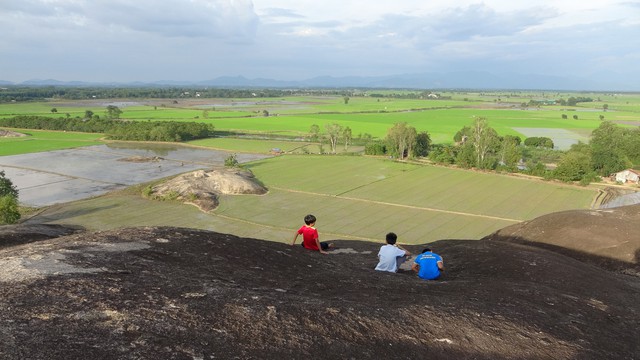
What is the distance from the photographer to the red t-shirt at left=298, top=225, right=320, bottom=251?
43.9ft

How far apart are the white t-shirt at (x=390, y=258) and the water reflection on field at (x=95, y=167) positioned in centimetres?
5250

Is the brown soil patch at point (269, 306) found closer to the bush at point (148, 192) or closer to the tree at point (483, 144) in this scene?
the bush at point (148, 192)

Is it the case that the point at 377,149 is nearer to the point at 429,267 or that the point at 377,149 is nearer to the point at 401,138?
the point at 401,138

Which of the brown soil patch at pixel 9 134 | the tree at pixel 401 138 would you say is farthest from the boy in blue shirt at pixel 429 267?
the brown soil patch at pixel 9 134

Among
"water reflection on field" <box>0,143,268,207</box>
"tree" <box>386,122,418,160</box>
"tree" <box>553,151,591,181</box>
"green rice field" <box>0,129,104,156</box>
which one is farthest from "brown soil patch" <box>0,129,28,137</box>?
"tree" <box>553,151,591,181</box>

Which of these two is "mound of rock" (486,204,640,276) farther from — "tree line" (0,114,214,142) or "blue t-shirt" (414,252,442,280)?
"tree line" (0,114,214,142)

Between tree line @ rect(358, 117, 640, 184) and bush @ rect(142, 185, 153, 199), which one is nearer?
bush @ rect(142, 185, 153, 199)

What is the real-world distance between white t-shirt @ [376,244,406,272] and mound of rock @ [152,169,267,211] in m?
39.0

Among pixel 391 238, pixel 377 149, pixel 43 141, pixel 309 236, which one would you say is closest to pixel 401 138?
pixel 377 149

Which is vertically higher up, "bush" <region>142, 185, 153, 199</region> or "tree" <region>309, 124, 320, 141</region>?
"tree" <region>309, 124, 320, 141</region>

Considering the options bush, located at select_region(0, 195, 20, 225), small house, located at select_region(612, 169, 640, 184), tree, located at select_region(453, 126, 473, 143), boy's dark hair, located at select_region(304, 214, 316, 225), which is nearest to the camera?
boy's dark hair, located at select_region(304, 214, 316, 225)

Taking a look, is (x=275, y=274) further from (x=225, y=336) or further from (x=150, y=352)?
(x=150, y=352)

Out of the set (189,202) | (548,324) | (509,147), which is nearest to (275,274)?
(548,324)

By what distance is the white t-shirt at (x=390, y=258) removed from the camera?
12.1 meters
